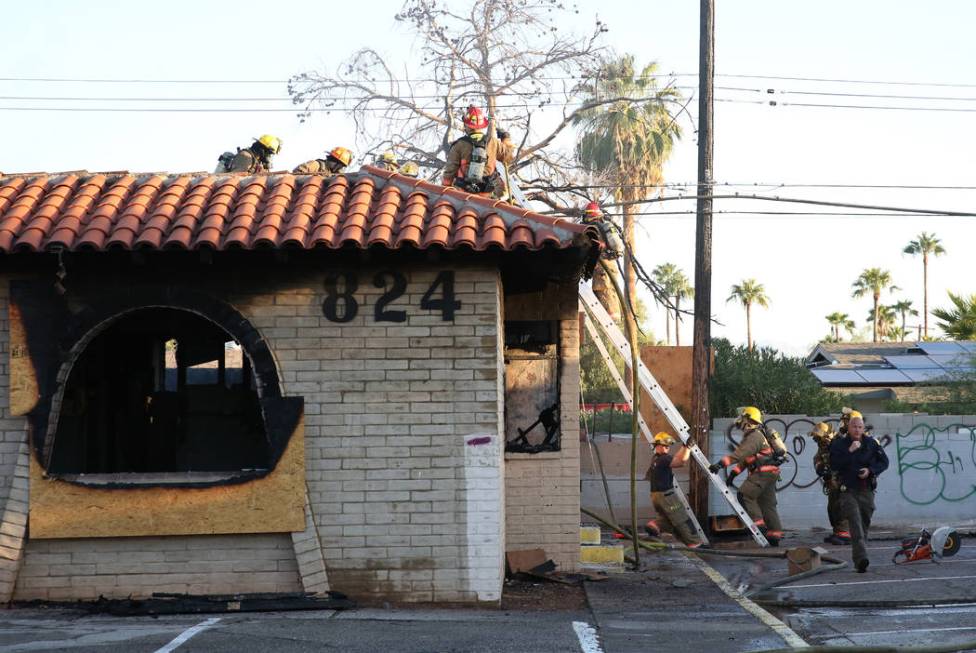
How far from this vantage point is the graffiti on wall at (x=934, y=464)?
63.2 feet

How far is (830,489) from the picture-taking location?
17.0m

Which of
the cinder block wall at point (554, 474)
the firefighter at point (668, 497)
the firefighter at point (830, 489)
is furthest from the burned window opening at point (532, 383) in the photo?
the firefighter at point (830, 489)

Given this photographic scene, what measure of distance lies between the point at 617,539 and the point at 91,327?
8.45m

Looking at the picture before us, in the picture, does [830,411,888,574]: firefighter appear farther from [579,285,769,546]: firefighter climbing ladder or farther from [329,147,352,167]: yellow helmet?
[329,147,352,167]: yellow helmet

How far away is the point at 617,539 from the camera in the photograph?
54.0 ft

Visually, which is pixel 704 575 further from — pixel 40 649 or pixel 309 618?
pixel 40 649

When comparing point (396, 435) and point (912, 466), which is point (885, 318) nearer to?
point (912, 466)

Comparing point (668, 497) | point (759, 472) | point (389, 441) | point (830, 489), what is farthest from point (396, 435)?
point (830, 489)

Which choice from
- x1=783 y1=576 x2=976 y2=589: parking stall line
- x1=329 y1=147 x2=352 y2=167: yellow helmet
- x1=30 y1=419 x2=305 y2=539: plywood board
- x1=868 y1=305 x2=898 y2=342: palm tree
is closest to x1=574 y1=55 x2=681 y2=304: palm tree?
x1=329 y1=147 x2=352 y2=167: yellow helmet

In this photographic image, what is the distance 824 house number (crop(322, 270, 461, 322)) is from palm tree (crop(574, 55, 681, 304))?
49.3ft

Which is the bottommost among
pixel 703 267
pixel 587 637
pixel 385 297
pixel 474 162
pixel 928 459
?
pixel 587 637

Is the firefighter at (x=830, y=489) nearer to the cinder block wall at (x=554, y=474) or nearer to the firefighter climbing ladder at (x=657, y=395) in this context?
the firefighter climbing ladder at (x=657, y=395)

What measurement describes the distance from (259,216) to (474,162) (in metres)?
2.78

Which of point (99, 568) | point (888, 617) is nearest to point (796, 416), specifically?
point (888, 617)
